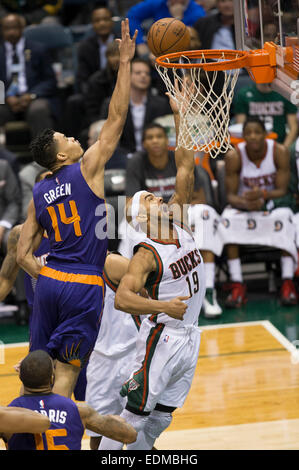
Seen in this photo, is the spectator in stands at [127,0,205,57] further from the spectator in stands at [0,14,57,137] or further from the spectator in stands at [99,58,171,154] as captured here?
the spectator in stands at [0,14,57,137]

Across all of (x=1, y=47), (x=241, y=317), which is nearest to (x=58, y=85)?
(x=1, y=47)

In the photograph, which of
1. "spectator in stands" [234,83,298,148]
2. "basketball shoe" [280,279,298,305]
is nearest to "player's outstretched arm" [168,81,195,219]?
"basketball shoe" [280,279,298,305]

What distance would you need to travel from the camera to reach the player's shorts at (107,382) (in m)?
5.16

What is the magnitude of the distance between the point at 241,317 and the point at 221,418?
2.24m

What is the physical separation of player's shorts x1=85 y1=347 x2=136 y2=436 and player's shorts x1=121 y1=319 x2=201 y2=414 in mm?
527

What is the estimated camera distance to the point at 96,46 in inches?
379

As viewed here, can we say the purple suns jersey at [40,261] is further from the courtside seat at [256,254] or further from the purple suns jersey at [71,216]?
the courtside seat at [256,254]

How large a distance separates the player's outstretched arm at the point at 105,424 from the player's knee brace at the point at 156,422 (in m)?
0.67

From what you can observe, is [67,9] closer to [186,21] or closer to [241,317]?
[186,21]

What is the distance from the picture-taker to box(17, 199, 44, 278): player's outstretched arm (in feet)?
15.6

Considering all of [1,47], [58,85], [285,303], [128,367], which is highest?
[1,47]

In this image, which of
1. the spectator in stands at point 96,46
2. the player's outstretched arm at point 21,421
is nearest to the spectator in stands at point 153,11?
the spectator in stands at point 96,46

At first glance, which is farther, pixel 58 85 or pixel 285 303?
pixel 58 85

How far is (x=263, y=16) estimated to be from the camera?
18.0 ft
